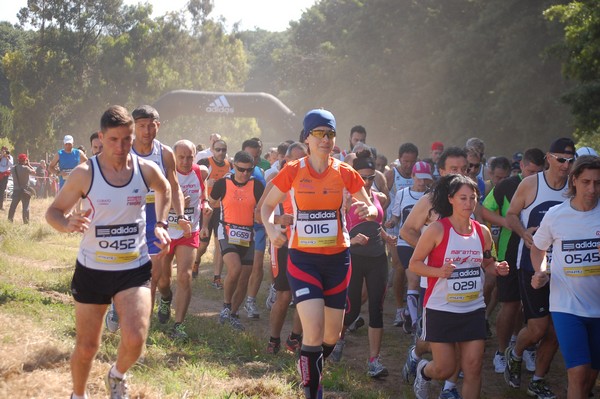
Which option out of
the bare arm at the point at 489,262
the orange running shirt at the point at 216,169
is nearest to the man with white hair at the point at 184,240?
the bare arm at the point at 489,262

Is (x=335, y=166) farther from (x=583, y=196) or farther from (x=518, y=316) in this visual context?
(x=518, y=316)

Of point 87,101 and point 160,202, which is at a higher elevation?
point 87,101

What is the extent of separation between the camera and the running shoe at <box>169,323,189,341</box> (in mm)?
8781

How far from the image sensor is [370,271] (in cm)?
845

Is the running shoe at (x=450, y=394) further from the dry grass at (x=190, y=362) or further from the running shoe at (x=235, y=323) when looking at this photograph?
the running shoe at (x=235, y=323)

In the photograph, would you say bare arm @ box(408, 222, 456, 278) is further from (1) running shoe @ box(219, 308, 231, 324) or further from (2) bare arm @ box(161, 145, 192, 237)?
(1) running shoe @ box(219, 308, 231, 324)

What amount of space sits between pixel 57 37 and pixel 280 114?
675 inches

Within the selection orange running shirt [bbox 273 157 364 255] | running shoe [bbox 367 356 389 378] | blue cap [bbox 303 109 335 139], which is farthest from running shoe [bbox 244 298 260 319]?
blue cap [bbox 303 109 335 139]

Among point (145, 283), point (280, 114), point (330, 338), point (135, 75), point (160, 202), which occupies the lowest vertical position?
point (330, 338)

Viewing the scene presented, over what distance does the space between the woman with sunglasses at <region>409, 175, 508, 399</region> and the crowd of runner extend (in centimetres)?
1

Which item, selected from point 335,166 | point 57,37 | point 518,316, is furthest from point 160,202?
point 57,37

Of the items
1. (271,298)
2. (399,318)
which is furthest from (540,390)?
(271,298)

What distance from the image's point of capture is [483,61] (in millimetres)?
37094

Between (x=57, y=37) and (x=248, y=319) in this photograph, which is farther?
(x=57, y=37)
